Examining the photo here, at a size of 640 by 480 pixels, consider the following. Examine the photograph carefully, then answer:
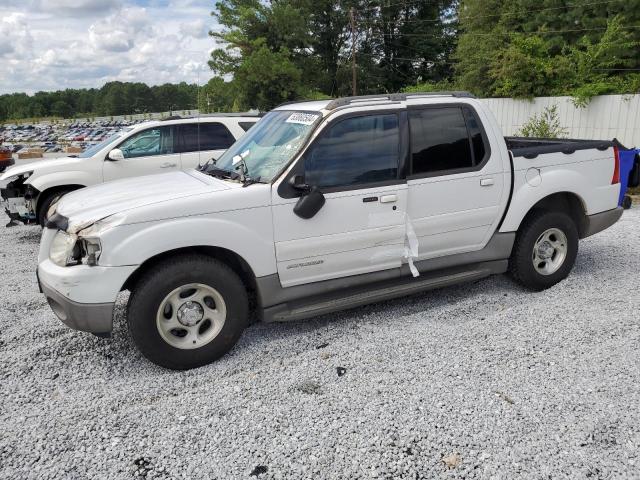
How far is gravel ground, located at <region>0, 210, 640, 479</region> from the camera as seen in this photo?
9.07 ft

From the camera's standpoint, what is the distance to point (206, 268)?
12.0 ft

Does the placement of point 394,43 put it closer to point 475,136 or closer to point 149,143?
point 149,143

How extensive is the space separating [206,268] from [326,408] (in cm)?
127

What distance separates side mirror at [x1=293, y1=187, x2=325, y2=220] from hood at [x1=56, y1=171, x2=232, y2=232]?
562 millimetres

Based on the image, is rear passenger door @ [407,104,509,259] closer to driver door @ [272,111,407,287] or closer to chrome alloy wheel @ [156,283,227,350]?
driver door @ [272,111,407,287]

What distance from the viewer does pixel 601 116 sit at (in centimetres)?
1650

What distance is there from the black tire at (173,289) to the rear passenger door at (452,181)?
163 cm

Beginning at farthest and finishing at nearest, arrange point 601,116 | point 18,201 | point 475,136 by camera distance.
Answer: point 601,116, point 18,201, point 475,136

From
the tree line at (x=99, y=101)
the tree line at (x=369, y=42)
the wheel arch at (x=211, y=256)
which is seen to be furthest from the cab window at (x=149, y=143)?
the tree line at (x=99, y=101)

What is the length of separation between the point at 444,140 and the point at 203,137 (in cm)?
507

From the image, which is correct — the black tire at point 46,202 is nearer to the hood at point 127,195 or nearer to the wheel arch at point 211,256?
the hood at point 127,195

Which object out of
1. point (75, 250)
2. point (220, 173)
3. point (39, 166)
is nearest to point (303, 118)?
point (220, 173)

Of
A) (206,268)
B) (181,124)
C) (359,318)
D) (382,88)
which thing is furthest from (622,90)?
(382,88)

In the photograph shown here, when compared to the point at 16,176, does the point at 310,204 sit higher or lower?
higher
